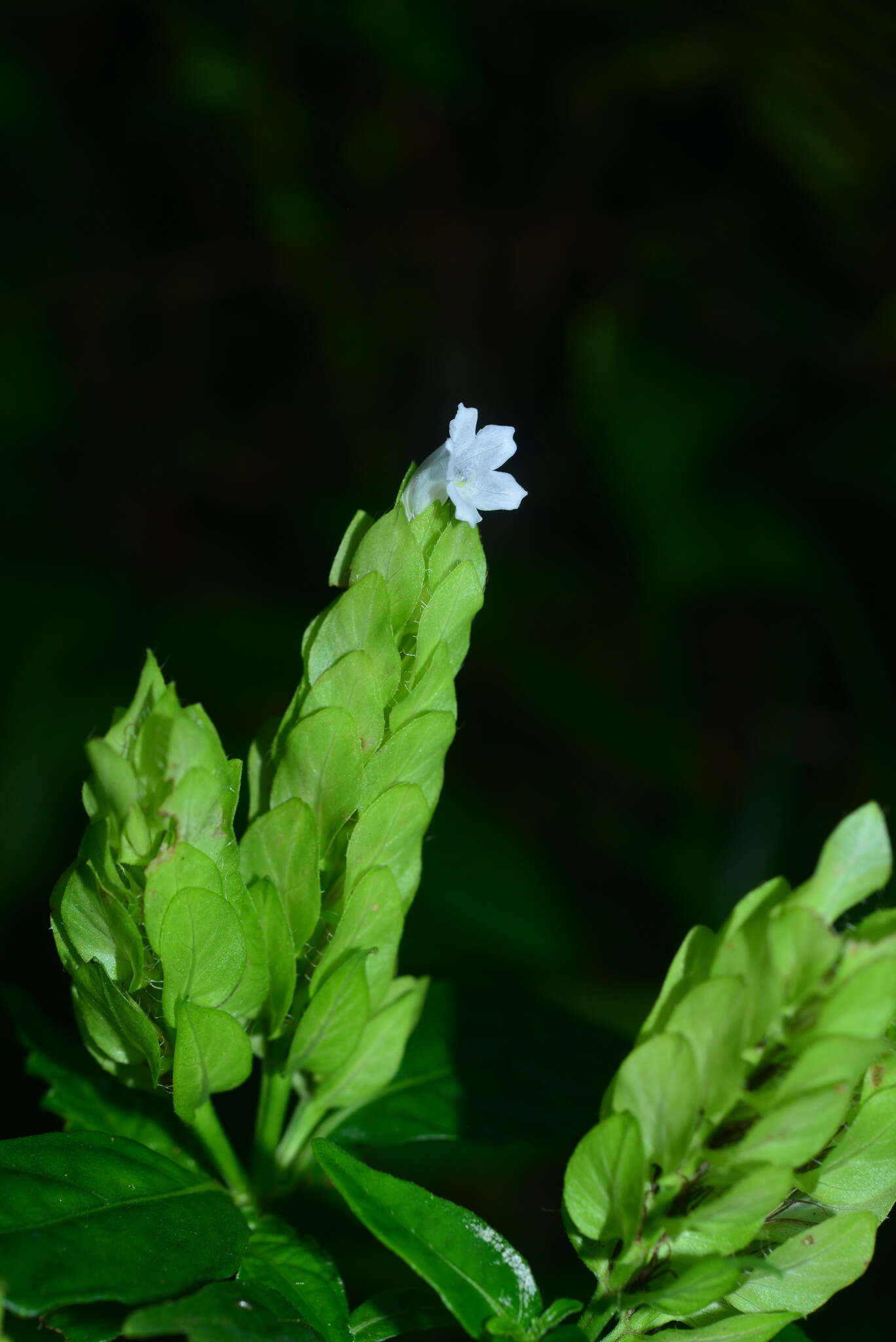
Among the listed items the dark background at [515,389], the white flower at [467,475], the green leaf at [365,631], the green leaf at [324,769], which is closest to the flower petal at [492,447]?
the white flower at [467,475]

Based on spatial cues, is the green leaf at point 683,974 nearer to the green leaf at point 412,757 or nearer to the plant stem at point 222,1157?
the green leaf at point 412,757

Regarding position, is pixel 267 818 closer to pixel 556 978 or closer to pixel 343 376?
pixel 556 978

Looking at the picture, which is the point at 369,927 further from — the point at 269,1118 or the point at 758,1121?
the point at 758,1121

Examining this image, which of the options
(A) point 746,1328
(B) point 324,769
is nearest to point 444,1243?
(A) point 746,1328

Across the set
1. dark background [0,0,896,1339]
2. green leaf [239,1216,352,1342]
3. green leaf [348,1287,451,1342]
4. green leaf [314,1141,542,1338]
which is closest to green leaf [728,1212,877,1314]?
green leaf [314,1141,542,1338]

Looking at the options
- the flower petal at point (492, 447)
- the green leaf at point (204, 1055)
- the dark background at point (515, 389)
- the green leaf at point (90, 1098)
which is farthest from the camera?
the dark background at point (515, 389)

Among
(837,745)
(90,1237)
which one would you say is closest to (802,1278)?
(90,1237)

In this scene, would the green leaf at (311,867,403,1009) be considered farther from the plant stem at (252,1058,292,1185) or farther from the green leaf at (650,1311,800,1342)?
the green leaf at (650,1311,800,1342)
